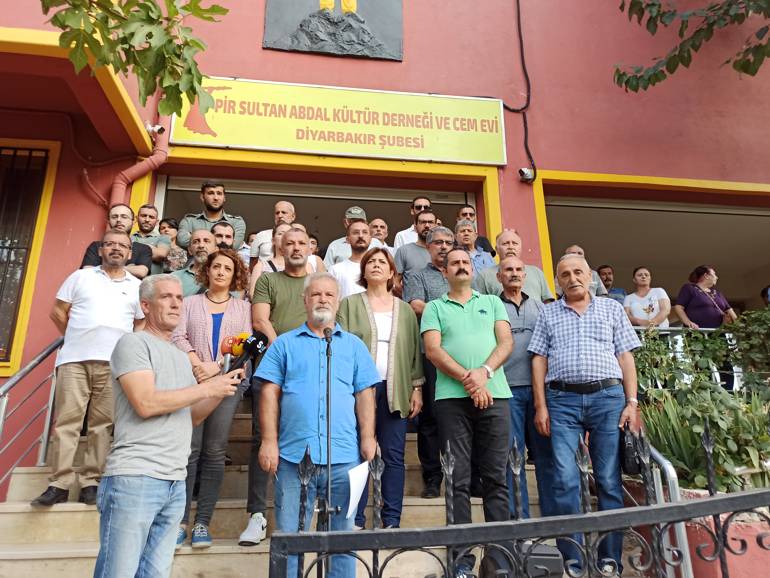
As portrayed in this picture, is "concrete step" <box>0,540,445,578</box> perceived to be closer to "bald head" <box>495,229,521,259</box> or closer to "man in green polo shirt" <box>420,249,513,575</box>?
"man in green polo shirt" <box>420,249,513,575</box>

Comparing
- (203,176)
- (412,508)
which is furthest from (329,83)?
(412,508)

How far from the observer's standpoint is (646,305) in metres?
7.34

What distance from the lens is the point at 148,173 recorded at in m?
6.51

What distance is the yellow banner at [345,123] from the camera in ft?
21.8

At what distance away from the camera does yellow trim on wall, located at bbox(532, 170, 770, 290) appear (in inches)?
278

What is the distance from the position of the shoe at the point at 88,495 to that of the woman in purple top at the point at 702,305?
245 inches

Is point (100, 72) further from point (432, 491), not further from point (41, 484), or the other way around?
point (432, 491)

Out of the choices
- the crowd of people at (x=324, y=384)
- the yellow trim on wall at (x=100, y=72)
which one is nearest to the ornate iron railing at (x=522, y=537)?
the crowd of people at (x=324, y=384)

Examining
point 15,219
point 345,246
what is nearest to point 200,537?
point 345,246

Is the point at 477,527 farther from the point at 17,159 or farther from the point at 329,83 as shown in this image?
the point at 17,159

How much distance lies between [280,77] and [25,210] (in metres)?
3.15

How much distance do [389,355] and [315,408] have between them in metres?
0.88

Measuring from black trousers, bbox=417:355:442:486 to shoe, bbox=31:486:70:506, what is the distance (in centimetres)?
223

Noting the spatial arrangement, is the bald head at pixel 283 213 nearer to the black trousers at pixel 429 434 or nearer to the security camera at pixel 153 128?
the security camera at pixel 153 128
